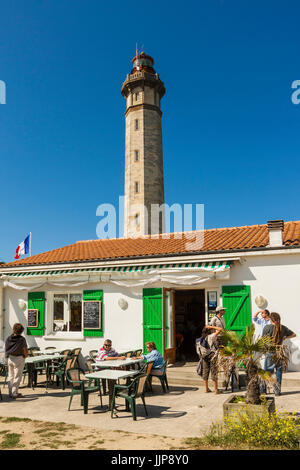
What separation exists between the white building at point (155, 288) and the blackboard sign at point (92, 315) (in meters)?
0.03

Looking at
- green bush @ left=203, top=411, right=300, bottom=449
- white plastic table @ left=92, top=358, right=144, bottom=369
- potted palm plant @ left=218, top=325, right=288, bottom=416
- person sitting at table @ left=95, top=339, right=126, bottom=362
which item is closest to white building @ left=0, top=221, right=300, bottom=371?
person sitting at table @ left=95, top=339, right=126, bottom=362

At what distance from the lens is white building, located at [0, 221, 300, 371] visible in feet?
35.0

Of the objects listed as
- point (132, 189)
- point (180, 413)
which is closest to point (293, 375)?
point (180, 413)

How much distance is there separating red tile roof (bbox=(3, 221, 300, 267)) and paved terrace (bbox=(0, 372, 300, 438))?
4.00 metres

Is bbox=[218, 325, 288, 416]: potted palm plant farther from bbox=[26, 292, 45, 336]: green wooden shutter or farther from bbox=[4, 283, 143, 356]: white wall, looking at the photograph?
bbox=[26, 292, 45, 336]: green wooden shutter

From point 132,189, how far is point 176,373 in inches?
879

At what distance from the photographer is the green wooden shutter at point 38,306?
13367 mm

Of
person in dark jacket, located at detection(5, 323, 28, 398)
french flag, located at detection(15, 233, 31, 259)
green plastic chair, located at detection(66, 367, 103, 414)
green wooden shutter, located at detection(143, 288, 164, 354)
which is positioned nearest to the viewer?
green plastic chair, located at detection(66, 367, 103, 414)

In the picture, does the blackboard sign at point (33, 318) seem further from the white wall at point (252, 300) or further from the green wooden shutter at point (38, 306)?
the white wall at point (252, 300)

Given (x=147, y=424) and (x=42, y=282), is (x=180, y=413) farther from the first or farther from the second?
A: (x=42, y=282)

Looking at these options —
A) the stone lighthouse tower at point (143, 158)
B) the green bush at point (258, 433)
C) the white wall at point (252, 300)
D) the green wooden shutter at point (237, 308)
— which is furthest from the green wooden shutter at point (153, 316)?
the stone lighthouse tower at point (143, 158)

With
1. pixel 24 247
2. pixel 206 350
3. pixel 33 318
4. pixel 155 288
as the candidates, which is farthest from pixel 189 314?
pixel 24 247

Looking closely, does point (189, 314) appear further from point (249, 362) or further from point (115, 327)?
point (249, 362)

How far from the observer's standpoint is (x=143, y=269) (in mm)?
11938
